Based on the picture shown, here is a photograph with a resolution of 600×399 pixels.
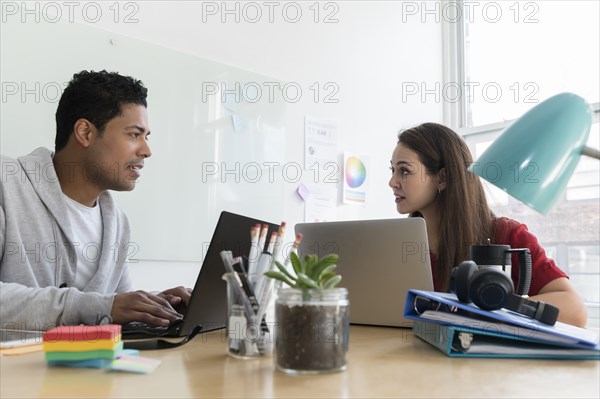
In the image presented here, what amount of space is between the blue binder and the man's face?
1.16m

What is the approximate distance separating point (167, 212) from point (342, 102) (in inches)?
49.6

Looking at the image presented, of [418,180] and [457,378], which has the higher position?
[418,180]

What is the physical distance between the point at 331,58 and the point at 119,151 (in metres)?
1.63

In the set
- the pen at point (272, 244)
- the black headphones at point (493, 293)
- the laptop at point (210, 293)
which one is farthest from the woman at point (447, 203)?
the pen at point (272, 244)

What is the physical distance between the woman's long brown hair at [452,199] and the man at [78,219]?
865 millimetres

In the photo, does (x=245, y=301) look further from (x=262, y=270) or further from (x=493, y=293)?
(x=493, y=293)

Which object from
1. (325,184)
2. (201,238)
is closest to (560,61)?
(325,184)

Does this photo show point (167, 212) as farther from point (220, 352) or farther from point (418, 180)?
point (220, 352)

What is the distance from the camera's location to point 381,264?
1.22 metres

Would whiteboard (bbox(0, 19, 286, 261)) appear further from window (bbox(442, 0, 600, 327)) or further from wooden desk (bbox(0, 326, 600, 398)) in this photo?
wooden desk (bbox(0, 326, 600, 398))

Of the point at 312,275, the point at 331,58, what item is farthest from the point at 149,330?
the point at 331,58

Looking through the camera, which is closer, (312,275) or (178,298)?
(312,275)

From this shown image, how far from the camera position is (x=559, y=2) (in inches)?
124

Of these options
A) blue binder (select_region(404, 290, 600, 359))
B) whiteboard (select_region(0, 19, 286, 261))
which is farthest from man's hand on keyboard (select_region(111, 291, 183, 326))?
whiteboard (select_region(0, 19, 286, 261))
